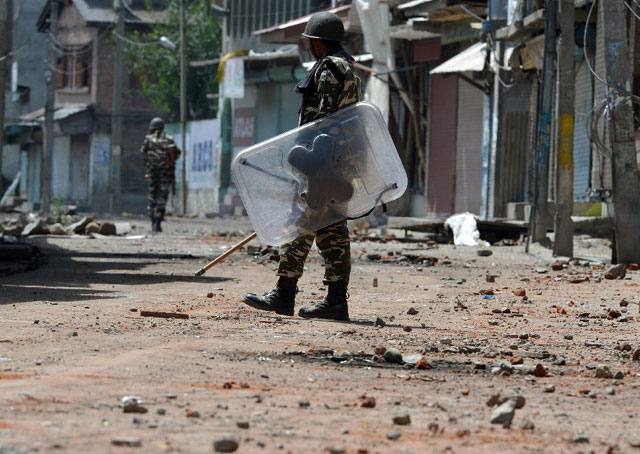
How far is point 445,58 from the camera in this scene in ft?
86.3

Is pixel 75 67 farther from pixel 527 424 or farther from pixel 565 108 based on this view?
pixel 527 424

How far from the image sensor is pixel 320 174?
824 cm

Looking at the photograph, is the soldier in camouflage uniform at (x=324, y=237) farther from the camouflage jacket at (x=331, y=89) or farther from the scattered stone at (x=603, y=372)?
the scattered stone at (x=603, y=372)

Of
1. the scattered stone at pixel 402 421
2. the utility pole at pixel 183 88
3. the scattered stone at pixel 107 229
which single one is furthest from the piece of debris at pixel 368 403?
the utility pole at pixel 183 88

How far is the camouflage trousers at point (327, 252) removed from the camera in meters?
8.38

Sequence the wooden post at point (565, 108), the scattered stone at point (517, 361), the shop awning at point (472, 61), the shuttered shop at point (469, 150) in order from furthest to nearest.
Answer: the shuttered shop at point (469, 150)
the shop awning at point (472, 61)
the wooden post at point (565, 108)
the scattered stone at point (517, 361)

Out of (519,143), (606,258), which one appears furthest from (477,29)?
(606,258)

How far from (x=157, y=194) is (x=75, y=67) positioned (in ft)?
104

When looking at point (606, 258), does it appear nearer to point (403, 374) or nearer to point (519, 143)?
point (519, 143)

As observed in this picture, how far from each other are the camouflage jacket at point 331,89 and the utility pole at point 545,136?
8845mm

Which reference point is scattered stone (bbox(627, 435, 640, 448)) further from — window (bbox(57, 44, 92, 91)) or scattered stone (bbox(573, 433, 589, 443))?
window (bbox(57, 44, 92, 91))

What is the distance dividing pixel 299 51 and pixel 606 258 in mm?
19653

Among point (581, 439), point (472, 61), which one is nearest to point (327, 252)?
point (581, 439)

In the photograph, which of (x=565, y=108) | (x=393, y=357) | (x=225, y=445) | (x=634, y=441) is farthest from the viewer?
(x=565, y=108)
